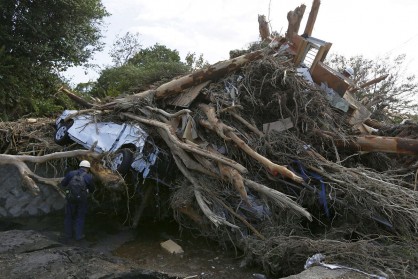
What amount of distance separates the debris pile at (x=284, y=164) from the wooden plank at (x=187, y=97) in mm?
25

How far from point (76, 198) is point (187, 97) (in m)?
2.82

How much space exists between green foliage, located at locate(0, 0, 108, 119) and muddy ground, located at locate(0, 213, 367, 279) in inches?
243

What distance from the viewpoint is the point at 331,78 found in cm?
889

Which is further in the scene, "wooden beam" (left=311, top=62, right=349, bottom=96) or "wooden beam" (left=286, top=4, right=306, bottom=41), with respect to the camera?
"wooden beam" (left=286, top=4, right=306, bottom=41)

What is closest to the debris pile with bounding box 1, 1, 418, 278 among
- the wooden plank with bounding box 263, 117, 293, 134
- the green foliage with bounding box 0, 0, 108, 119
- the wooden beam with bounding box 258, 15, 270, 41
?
the wooden plank with bounding box 263, 117, 293, 134

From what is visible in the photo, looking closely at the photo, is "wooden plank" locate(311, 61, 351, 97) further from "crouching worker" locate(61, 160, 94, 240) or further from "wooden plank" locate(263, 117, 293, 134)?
"crouching worker" locate(61, 160, 94, 240)

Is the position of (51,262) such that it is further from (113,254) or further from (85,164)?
(85,164)

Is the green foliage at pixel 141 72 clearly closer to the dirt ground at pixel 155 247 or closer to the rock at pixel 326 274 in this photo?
the dirt ground at pixel 155 247

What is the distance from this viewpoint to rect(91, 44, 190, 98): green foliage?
10.0m

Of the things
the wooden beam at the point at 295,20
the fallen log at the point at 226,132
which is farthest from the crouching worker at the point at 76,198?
the wooden beam at the point at 295,20

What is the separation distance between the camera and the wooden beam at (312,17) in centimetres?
1055

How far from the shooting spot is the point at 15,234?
5945 mm

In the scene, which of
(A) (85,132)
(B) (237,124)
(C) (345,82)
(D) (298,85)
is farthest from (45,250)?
(C) (345,82)

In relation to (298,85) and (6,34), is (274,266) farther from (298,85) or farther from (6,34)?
(6,34)
